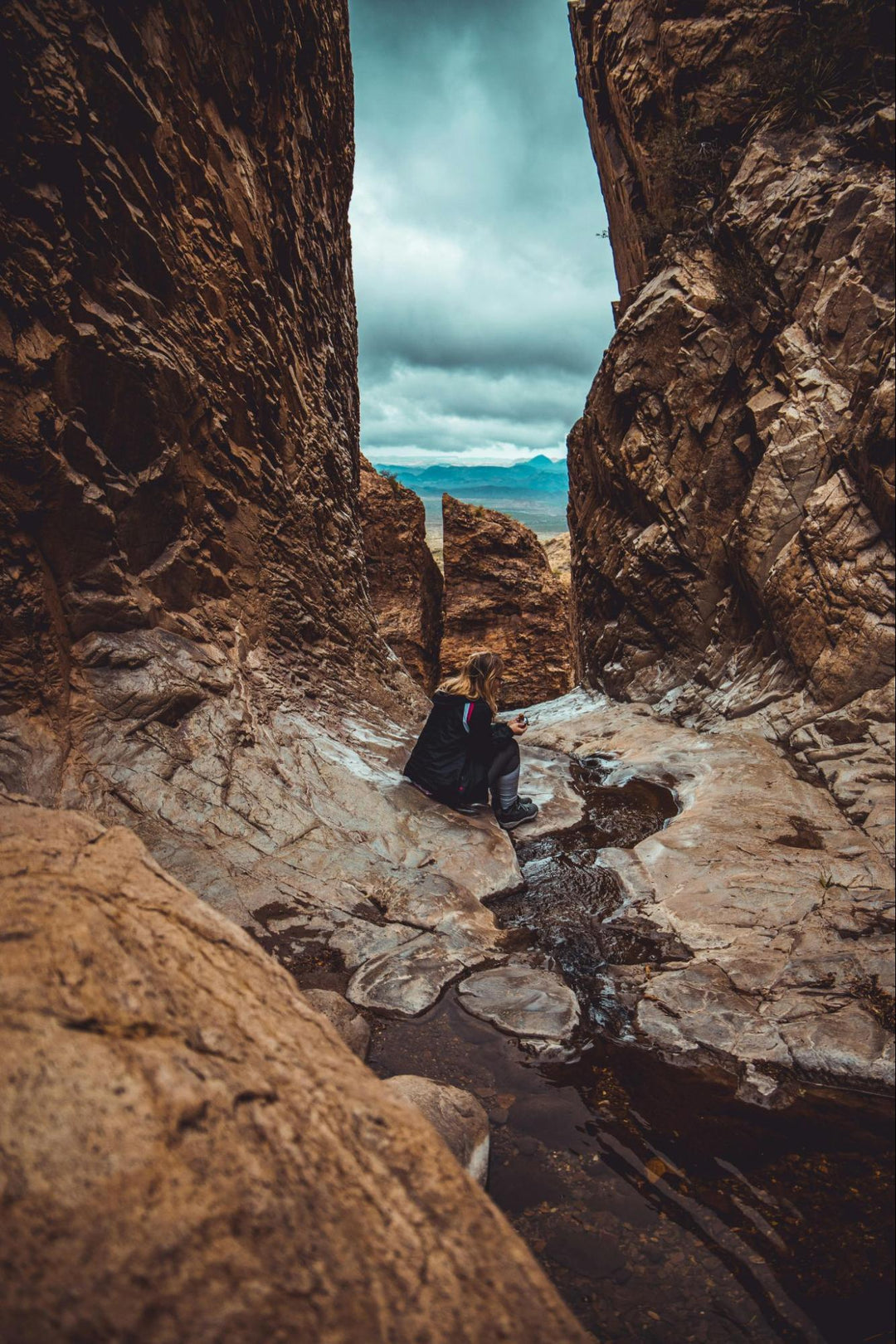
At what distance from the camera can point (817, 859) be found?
487 cm

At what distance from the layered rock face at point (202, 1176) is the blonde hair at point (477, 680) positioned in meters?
5.03

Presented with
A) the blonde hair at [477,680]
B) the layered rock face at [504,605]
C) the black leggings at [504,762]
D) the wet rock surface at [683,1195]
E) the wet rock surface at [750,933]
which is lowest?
the wet rock surface at [683,1195]

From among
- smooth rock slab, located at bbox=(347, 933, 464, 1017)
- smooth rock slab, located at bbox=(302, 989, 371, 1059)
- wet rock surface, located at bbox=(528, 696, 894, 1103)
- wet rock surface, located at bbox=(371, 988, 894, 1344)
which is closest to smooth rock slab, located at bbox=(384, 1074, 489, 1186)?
wet rock surface, located at bbox=(371, 988, 894, 1344)

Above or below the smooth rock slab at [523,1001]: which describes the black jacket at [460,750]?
above

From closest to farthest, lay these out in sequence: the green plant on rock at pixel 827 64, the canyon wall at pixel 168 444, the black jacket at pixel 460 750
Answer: the canyon wall at pixel 168 444 < the black jacket at pixel 460 750 < the green plant on rock at pixel 827 64

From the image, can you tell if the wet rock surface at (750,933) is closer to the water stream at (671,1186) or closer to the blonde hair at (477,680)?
the water stream at (671,1186)

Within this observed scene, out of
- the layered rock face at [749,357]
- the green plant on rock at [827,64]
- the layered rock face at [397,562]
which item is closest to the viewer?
the layered rock face at [749,357]

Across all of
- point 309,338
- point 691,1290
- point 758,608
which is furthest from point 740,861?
point 309,338

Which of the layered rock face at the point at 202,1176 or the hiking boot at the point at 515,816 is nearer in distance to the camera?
the layered rock face at the point at 202,1176

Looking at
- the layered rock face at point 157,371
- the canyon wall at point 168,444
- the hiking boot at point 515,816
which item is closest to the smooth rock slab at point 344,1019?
the canyon wall at point 168,444

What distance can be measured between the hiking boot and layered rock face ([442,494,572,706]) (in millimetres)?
15351

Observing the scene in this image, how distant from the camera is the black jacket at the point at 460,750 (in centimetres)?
677

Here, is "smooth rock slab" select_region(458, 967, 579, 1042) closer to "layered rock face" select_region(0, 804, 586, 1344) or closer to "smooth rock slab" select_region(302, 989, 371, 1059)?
"smooth rock slab" select_region(302, 989, 371, 1059)

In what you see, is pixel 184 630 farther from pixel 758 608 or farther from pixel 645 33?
pixel 645 33
